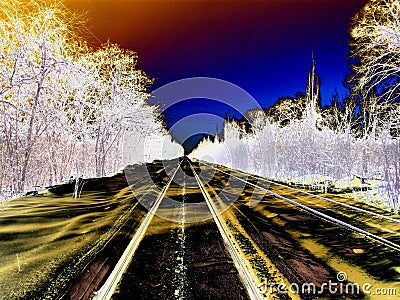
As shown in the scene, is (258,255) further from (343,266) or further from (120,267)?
(120,267)

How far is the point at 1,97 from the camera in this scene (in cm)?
1023

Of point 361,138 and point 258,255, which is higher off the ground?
point 361,138

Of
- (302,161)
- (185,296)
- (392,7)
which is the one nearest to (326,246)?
(185,296)

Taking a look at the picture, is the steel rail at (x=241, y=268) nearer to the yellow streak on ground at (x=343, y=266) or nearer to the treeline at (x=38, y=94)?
the yellow streak on ground at (x=343, y=266)

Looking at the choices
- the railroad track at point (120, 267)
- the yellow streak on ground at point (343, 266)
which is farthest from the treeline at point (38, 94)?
the yellow streak on ground at point (343, 266)

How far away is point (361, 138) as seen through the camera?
1978 centimetres

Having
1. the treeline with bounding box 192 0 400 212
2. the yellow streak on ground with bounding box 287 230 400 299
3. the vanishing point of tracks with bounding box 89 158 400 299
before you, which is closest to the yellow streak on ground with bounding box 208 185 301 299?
the vanishing point of tracks with bounding box 89 158 400 299

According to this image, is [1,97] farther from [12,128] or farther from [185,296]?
[185,296]

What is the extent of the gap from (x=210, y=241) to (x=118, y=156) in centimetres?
2486

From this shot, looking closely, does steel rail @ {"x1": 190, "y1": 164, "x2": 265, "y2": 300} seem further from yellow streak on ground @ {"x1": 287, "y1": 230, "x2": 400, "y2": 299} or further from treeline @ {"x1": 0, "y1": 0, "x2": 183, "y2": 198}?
treeline @ {"x1": 0, "y1": 0, "x2": 183, "y2": 198}

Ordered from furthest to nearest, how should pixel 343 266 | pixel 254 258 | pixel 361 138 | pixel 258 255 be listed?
pixel 361 138 < pixel 258 255 < pixel 254 258 < pixel 343 266

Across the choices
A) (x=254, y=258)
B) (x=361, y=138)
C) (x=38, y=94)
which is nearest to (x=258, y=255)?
(x=254, y=258)

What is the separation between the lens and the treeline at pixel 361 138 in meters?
10.0

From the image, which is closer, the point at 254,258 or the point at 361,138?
the point at 254,258
